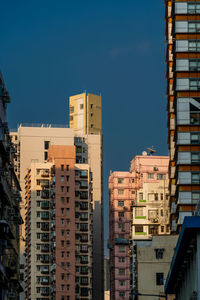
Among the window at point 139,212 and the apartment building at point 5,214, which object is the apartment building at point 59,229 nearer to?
the window at point 139,212

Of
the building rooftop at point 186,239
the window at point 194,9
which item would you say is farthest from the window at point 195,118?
the building rooftop at point 186,239

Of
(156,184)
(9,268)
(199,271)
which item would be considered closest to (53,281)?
(156,184)

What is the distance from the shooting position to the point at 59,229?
18425cm

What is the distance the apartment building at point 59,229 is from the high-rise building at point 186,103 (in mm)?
83842

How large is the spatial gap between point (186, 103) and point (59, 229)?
94.2 meters

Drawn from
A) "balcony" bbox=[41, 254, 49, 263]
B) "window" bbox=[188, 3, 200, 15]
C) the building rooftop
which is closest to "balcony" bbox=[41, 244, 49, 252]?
"balcony" bbox=[41, 254, 49, 263]

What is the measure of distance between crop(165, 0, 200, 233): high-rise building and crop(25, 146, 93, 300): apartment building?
83.8 meters

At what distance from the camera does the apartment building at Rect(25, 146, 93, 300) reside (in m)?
181

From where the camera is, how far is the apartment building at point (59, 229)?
593 ft

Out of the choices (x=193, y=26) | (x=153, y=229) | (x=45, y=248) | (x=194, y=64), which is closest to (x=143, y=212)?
(x=153, y=229)

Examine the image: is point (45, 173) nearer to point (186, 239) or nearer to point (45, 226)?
point (45, 226)

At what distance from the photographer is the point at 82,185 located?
191 metres

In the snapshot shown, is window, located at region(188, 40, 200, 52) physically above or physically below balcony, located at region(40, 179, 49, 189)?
above

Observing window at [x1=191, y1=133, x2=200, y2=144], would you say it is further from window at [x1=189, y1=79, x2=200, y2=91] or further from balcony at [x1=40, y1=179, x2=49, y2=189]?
balcony at [x1=40, y1=179, x2=49, y2=189]
